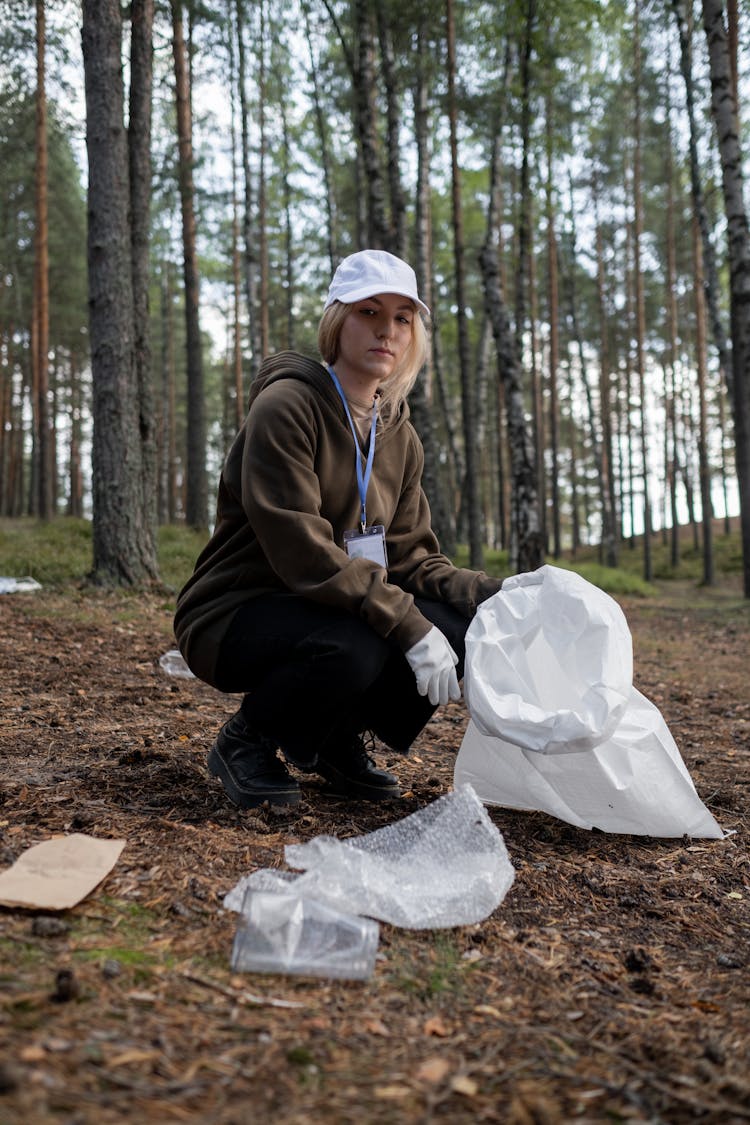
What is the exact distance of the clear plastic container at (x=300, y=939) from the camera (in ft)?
5.18

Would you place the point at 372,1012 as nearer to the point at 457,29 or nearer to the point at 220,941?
the point at 220,941

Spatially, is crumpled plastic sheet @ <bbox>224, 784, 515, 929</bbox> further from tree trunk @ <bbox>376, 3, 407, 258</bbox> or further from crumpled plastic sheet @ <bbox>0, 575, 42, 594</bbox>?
tree trunk @ <bbox>376, 3, 407, 258</bbox>

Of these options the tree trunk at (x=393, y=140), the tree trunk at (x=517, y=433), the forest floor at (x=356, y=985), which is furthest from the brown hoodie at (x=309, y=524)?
the tree trunk at (x=393, y=140)

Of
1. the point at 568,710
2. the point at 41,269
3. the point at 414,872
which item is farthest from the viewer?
the point at 41,269

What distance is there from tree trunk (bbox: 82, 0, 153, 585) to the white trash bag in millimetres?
4899

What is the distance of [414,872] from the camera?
1.93m

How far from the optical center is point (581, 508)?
41.4 metres

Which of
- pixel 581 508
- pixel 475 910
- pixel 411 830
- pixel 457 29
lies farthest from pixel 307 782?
pixel 581 508

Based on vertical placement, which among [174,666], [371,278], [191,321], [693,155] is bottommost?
[174,666]

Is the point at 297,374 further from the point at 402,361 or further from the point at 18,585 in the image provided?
the point at 18,585

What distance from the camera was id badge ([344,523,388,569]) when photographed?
8.39 ft

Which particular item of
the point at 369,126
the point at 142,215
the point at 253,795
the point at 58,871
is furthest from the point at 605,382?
the point at 58,871

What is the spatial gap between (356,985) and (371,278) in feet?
6.07

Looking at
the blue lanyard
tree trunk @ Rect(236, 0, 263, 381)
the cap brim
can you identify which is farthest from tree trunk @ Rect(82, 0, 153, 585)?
tree trunk @ Rect(236, 0, 263, 381)
